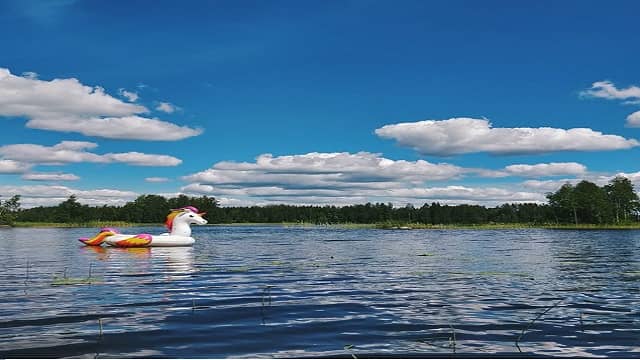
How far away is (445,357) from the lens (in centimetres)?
1159

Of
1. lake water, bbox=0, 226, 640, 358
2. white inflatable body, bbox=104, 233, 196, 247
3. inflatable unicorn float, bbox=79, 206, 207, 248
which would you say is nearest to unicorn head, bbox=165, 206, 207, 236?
inflatable unicorn float, bbox=79, 206, 207, 248

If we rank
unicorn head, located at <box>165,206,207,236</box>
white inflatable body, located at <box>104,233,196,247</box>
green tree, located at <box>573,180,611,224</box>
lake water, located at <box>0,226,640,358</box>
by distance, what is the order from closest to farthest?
lake water, located at <box>0,226,640,358</box>, white inflatable body, located at <box>104,233,196,247</box>, unicorn head, located at <box>165,206,207,236</box>, green tree, located at <box>573,180,611,224</box>

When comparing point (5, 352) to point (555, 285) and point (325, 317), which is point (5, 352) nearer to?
point (325, 317)

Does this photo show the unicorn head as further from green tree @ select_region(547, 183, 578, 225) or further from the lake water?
green tree @ select_region(547, 183, 578, 225)

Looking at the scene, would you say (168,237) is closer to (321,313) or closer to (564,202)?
(321,313)

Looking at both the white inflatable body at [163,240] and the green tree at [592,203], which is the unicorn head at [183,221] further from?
the green tree at [592,203]

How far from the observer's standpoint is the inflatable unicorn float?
175 ft

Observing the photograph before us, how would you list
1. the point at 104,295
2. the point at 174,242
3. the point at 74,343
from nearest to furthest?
the point at 74,343, the point at 104,295, the point at 174,242

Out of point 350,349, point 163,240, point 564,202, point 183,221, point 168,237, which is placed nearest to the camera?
point 350,349

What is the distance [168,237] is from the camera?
5356 cm

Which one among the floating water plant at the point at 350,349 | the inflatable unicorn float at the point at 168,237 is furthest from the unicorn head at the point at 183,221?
the floating water plant at the point at 350,349

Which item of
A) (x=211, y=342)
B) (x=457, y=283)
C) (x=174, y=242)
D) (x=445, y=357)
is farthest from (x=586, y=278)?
(x=174, y=242)

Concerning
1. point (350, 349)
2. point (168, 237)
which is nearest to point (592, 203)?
point (168, 237)

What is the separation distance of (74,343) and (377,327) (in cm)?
721
